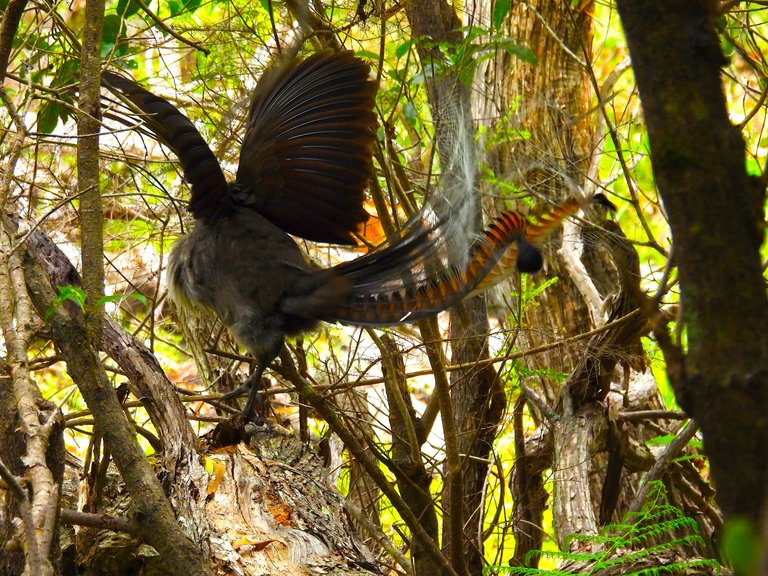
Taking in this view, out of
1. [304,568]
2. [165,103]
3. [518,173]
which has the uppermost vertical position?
[165,103]

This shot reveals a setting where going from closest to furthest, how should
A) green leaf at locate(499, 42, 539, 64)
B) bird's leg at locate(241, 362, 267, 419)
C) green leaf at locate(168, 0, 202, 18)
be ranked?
1. green leaf at locate(499, 42, 539, 64)
2. bird's leg at locate(241, 362, 267, 419)
3. green leaf at locate(168, 0, 202, 18)

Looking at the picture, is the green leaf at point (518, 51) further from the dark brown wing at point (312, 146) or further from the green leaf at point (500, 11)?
the dark brown wing at point (312, 146)

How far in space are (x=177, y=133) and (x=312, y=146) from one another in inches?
25.5

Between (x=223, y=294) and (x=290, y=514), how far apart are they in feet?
3.81

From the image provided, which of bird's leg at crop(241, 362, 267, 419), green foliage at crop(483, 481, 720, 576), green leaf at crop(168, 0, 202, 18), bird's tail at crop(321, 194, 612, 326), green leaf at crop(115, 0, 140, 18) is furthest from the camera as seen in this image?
green leaf at crop(168, 0, 202, 18)

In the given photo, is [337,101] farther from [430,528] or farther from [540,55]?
[540,55]

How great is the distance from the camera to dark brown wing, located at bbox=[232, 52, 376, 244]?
354 centimetres

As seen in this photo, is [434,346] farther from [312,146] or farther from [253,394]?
[312,146]

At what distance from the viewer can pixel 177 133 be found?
3193 millimetres

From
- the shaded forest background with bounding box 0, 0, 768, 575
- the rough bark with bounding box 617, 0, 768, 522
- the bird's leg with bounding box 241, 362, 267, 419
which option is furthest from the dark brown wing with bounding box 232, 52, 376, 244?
the rough bark with bounding box 617, 0, 768, 522

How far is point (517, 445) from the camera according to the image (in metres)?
4.39

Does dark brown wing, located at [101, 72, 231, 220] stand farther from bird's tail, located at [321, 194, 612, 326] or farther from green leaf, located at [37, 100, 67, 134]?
bird's tail, located at [321, 194, 612, 326]

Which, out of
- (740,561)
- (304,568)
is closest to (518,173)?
(304,568)

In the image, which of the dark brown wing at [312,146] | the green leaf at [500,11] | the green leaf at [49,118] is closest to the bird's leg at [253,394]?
the dark brown wing at [312,146]
